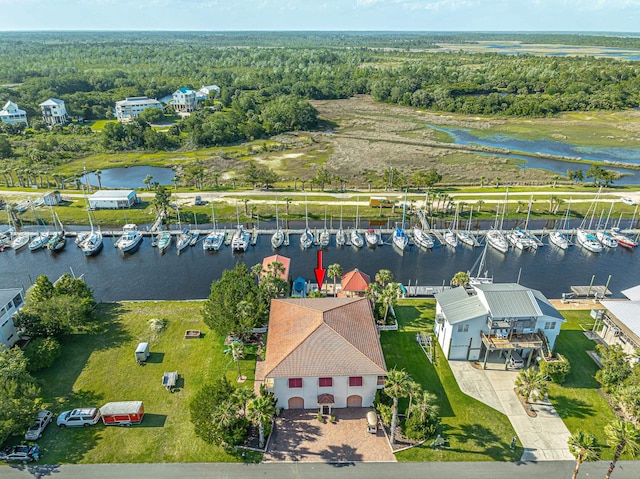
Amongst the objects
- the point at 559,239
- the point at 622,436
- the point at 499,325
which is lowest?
the point at 559,239

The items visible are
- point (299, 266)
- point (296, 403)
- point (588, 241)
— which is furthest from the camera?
point (588, 241)

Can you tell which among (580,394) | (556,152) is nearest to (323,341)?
(580,394)

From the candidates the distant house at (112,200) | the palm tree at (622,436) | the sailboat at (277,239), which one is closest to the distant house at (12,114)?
the distant house at (112,200)

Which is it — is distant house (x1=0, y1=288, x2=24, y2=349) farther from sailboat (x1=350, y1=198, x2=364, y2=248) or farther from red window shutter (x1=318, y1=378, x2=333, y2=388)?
sailboat (x1=350, y1=198, x2=364, y2=248)

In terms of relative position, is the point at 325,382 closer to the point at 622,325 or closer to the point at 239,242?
the point at 622,325

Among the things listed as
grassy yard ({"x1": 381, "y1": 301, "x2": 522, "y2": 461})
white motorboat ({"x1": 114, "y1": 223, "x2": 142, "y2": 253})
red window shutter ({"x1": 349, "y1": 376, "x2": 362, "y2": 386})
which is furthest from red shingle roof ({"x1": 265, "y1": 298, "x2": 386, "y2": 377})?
white motorboat ({"x1": 114, "y1": 223, "x2": 142, "y2": 253})

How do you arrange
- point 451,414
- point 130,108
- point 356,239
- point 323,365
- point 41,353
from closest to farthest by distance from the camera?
1. point 323,365
2. point 451,414
3. point 41,353
4. point 356,239
5. point 130,108

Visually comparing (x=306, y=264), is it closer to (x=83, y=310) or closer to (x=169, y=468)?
(x=83, y=310)

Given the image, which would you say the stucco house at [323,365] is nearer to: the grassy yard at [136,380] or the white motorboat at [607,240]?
the grassy yard at [136,380]
